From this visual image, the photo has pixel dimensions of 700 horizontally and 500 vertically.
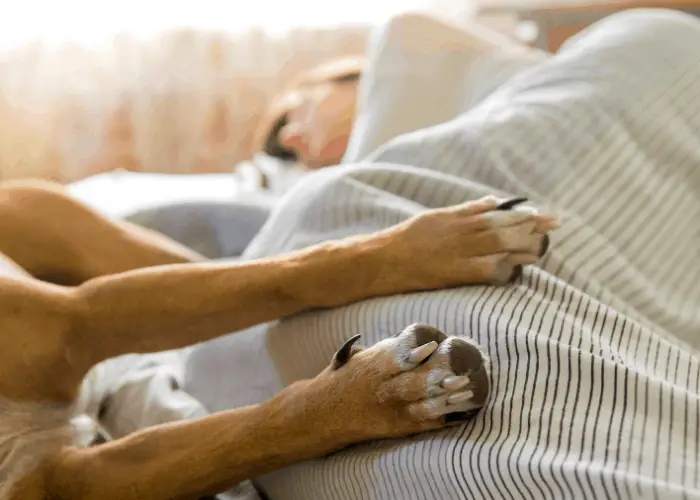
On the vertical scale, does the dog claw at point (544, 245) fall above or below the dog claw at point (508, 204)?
below

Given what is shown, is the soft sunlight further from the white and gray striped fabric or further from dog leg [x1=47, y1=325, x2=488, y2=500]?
dog leg [x1=47, y1=325, x2=488, y2=500]

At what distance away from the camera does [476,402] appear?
1.93 feet

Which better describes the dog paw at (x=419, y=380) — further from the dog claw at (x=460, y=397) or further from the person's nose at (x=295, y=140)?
the person's nose at (x=295, y=140)

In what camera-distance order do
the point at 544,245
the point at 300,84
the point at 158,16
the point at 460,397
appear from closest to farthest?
the point at 460,397, the point at 544,245, the point at 300,84, the point at 158,16

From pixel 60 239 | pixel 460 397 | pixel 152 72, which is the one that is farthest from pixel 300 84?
pixel 460 397

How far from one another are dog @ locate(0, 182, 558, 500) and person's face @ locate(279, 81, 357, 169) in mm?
968

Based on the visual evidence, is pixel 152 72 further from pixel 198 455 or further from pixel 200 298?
pixel 198 455

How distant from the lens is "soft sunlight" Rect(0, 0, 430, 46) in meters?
2.21

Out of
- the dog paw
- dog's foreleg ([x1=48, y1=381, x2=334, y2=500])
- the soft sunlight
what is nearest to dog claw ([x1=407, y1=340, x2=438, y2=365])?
the dog paw

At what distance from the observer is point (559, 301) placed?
66cm

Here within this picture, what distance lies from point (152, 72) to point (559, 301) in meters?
1.96

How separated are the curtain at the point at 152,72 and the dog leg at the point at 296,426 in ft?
5.69

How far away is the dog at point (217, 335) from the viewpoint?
2.16ft

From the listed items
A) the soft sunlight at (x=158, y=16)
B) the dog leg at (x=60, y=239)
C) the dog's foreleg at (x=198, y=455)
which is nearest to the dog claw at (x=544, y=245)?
the dog's foreleg at (x=198, y=455)
